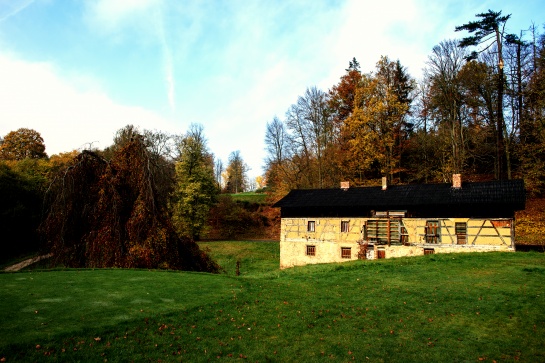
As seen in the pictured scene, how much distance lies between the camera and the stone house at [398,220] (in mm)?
23172

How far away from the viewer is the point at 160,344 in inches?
295

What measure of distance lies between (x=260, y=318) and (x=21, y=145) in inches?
2199

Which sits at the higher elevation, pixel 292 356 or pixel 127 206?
pixel 127 206

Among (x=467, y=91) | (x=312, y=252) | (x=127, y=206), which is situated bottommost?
(x=312, y=252)

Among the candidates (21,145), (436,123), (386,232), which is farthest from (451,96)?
(21,145)

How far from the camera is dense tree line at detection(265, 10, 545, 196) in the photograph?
30766mm

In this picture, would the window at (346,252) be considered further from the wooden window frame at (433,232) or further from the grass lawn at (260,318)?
the grass lawn at (260,318)

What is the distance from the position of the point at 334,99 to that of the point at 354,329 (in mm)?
36772

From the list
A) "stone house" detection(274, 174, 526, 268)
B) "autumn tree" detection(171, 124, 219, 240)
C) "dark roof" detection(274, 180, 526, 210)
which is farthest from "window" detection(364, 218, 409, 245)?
"autumn tree" detection(171, 124, 219, 240)

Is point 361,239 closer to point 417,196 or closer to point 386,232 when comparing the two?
point 386,232

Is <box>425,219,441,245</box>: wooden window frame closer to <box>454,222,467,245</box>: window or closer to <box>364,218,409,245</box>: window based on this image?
<box>454,222,467,245</box>: window

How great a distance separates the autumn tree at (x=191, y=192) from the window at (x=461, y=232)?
85.9 feet

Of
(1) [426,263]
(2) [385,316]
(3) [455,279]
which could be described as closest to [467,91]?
(1) [426,263]

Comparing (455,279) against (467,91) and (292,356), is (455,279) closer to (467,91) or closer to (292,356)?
(292,356)
